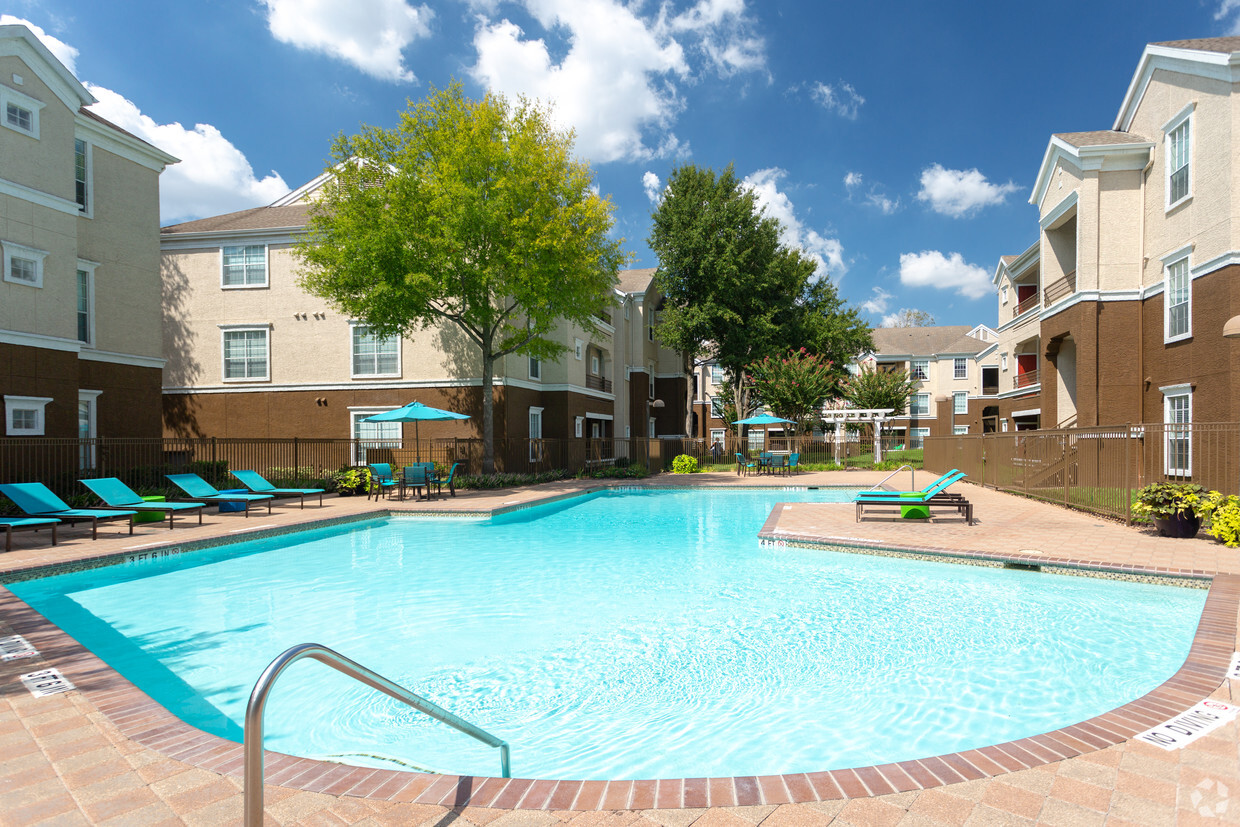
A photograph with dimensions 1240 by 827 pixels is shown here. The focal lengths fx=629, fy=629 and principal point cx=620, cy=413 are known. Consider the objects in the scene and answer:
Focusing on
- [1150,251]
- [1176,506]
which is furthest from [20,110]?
[1150,251]

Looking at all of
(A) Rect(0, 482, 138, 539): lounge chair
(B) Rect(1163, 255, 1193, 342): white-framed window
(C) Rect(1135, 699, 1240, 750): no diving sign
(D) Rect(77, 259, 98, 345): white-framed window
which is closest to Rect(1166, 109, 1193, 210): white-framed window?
(B) Rect(1163, 255, 1193, 342): white-framed window

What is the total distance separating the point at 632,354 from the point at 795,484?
16.0 meters

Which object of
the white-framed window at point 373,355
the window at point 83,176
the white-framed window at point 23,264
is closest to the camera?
the white-framed window at point 23,264

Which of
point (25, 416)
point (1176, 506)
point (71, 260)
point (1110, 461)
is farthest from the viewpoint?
point (71, 260)

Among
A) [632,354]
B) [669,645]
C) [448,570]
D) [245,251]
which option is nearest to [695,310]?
[632,354]

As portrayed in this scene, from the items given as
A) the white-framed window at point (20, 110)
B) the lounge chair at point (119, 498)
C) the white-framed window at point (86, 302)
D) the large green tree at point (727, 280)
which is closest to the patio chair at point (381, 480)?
the lounge chair at point (119, 498)

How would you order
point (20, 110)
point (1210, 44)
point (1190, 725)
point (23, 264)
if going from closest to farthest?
point (1190, 725)
point (23, 264)
point (20, 110)
point (1210, 44)

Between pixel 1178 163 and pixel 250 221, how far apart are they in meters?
31.6

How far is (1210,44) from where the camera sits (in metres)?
16.5

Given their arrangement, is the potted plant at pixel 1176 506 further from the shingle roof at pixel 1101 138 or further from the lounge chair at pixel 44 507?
the lounge chair at pixel 44 507

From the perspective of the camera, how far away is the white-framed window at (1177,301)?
16703mm

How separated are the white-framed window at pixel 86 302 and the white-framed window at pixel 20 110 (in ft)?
13.6

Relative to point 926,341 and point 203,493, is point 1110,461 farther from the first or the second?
point 926,341

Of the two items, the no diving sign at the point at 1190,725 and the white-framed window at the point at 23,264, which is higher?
the white-framed window at the point at 23,264
